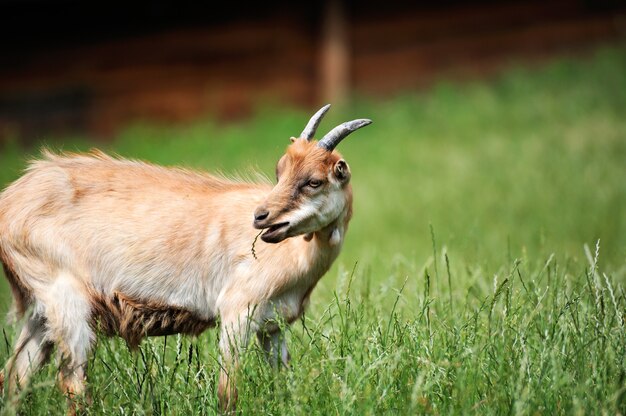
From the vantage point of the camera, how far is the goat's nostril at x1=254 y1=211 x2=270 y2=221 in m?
4.61

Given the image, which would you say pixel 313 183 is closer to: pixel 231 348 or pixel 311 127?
pixel 311 127

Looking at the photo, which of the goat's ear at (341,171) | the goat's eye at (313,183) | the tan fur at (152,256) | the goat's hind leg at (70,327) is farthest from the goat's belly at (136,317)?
the goat's ear at (341,171)

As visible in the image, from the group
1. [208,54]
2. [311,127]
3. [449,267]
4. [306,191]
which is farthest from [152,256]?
[208,54]

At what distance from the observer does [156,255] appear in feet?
16.6

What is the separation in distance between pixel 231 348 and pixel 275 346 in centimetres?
Answer: 66

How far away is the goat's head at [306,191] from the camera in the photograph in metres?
4.65

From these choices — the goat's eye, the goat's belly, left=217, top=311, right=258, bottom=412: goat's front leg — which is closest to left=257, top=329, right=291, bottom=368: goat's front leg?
left=217, top=311, right=258, bottom=412: goat's front leg

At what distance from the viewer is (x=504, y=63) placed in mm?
15773

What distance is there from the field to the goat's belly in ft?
0.34

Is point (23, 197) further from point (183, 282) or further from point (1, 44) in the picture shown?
point (1, 44)

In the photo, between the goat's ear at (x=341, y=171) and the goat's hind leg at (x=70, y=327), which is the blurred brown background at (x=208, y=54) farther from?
the goat's hind leg at (x=70, y=327)

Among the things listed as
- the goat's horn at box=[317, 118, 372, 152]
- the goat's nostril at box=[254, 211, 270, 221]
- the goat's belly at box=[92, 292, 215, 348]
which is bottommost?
the goat's belly at box=[92, 292, 215, 348]

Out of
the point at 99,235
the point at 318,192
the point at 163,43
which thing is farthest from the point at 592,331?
the point at 163,43

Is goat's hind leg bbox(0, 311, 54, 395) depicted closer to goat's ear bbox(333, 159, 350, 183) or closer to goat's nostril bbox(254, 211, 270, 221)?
goat's nostril bbox(254, 211, 270, 221)
